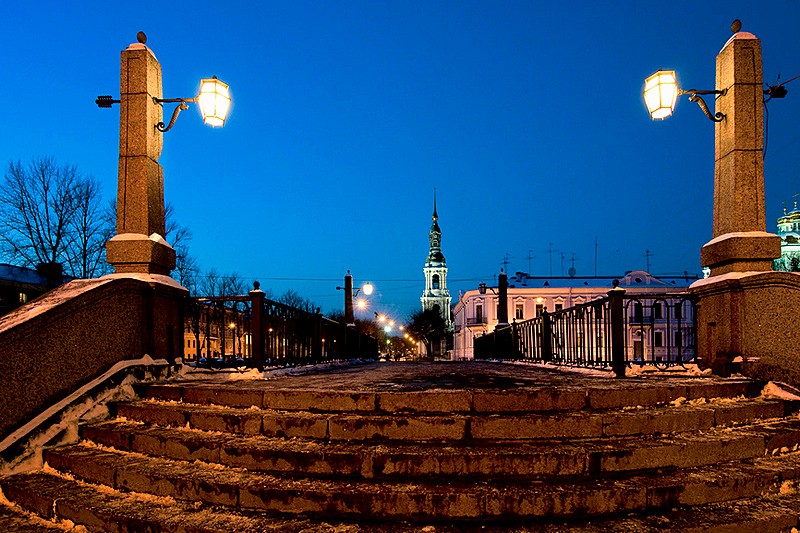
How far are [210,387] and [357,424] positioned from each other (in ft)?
6.63

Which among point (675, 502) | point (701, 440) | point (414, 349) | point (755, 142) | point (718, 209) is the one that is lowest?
point (414, 349)

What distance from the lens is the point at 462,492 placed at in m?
3.58

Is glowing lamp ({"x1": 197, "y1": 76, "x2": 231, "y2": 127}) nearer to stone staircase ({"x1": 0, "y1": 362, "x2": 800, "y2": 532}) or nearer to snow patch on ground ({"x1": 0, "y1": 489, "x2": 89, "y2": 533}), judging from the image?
stone staircase ({"x1": 0, "y1": 362, "x2": 800, "y2": 532})

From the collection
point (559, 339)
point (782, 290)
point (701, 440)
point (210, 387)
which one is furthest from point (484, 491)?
point (559, 339)

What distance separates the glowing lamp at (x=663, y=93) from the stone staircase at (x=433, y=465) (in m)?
3.90

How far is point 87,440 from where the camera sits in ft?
17.2

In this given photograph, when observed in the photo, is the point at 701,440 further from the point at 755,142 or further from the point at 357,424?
the point at 755,142

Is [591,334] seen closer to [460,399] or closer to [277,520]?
[460,399]

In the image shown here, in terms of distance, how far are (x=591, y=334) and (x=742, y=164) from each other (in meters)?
3.37

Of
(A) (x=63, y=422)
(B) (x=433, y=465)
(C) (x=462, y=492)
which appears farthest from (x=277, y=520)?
(A) (x=63, y=422)

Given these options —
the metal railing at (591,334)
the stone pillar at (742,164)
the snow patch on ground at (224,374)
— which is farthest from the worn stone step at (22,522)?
the stone pillar at (742,164)

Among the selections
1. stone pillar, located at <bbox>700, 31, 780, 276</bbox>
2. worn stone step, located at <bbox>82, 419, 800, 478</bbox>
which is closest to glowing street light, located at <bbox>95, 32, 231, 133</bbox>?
worn stone step, located at <bbox>82, 419, 800, 478</bbox>

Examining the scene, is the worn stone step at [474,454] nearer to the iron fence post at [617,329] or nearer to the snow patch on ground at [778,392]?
the snow patch on ground at [778,392]

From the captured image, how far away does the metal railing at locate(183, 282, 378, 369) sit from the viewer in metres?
7.85
